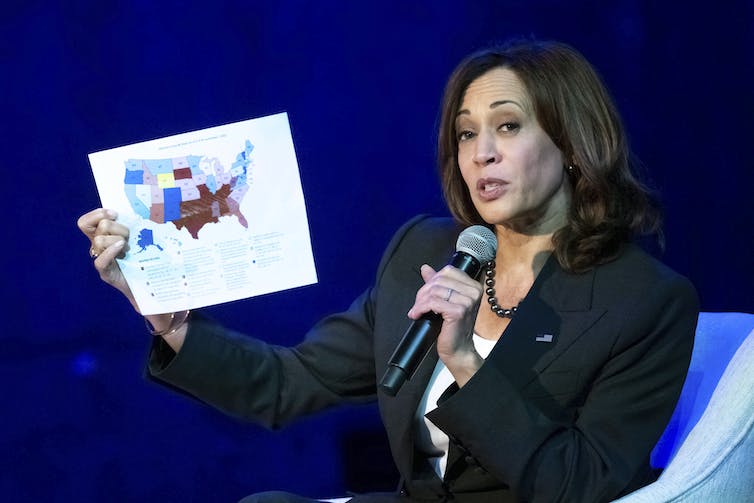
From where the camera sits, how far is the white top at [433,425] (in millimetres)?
1885

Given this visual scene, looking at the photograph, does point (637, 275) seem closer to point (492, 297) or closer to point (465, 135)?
point (492, 297)

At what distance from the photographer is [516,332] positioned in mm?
1810

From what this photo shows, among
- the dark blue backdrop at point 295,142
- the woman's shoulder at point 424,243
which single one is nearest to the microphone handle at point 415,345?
the woman's shoulder at point 424,243

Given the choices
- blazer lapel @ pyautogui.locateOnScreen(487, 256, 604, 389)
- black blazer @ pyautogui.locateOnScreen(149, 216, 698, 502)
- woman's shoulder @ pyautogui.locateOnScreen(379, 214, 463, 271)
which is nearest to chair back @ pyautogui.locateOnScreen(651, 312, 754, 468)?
black blazer @ pyautogui.locateOnScreen(149, 216, 698, 502)

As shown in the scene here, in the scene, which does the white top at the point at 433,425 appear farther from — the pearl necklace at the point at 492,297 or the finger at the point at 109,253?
the finger at the point at 109,253

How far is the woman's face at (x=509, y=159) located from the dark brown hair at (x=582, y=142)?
0.02 meters

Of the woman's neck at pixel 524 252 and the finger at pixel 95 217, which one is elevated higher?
the finger at pixel 95 217

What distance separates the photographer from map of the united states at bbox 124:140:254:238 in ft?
5.57

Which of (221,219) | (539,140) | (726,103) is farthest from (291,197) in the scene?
(726,103)

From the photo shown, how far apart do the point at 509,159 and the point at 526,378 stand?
0.37 metres

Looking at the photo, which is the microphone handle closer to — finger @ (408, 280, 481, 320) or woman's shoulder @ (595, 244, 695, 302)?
finger @ (408, 280, 481, 320)

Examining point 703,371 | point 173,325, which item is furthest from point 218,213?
point 703,371

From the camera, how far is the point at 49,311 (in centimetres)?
239

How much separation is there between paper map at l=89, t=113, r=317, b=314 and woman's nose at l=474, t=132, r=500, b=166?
0.32m
